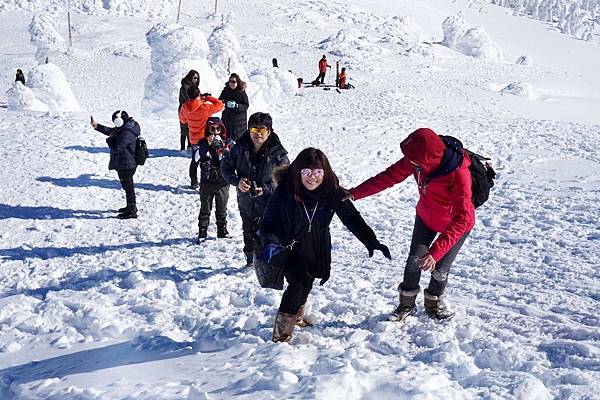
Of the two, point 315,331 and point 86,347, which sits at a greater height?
point 315,331

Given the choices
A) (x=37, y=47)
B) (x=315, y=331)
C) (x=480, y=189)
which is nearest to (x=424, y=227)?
(x=480, y=189)

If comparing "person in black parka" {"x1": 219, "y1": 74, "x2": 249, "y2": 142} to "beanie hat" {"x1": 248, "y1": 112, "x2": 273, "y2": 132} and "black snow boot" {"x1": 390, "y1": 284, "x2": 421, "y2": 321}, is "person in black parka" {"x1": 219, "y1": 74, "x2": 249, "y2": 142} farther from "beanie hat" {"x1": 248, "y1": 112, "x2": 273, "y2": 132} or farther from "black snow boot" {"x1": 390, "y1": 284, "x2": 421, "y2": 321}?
"black snow boot" {"x1": 390, "y1": 284, "x2": 421, "y2": 321}

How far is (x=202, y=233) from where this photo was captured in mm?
7230

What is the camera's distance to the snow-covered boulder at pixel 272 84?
19.3 m

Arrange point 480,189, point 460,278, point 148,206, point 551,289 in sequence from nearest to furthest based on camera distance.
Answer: point 480,189 < point 551,289 < point 460,278 < point 148,206

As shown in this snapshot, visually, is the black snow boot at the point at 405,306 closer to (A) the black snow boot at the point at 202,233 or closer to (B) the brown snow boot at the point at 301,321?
(B) the brown snow boot at the point at 301,321

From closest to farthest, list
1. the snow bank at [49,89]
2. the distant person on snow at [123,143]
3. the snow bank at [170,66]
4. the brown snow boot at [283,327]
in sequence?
the brown snow boot at [283,327] → the distant person on snow at [123,143] → the snow bank at [170,66] → the snow bank at [49,89]

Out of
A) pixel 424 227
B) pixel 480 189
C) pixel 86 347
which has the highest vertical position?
pixel 480 189

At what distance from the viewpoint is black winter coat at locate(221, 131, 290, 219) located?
17.3ft

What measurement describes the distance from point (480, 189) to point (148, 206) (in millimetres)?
6017

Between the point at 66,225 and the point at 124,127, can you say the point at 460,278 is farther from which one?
the point at 66,225

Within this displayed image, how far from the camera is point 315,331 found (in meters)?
4.64

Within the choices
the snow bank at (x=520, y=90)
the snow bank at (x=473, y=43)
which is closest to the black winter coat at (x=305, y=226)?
the snow bank at (x=520, y=90)

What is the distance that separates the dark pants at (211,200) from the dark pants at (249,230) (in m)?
1.01
